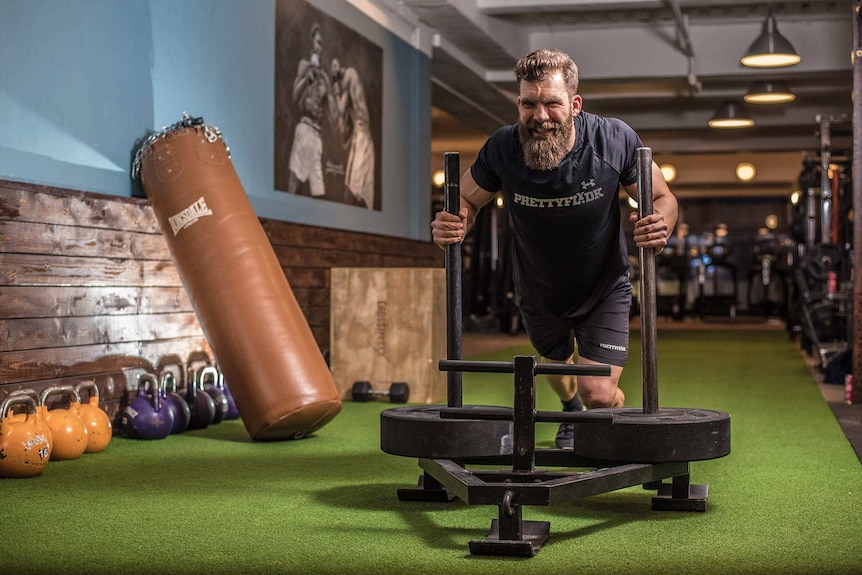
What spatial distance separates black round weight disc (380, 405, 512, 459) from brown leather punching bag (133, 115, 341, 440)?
5.26ft

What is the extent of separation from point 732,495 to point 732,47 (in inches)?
344

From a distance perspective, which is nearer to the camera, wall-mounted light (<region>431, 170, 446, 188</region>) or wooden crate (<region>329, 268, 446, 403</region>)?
wooden crate (<region>329, 268, 446, 403</region>)

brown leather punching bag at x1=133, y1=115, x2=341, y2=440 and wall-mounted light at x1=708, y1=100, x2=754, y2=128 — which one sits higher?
wall-mounted light at x1=708, y1=100, x2=754, y2=128

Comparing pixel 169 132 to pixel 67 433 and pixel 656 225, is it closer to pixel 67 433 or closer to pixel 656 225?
pixel 67 433

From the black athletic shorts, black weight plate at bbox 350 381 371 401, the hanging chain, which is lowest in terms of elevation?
black weight plate at bbox 350 381 371 401

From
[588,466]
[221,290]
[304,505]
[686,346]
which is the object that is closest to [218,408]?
[221,290]

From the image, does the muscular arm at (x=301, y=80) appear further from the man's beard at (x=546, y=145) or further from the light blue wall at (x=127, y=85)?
the man's beard at (x=546, y=145)

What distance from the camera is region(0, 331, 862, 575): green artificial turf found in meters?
2.58

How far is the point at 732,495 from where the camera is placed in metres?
3.50

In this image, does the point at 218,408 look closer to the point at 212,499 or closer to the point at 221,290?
the point at 221,290

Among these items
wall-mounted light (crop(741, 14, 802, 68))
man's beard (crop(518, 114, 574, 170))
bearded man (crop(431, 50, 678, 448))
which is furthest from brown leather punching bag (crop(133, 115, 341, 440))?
wall-mounted light (crop(741, 14, 802, 68))

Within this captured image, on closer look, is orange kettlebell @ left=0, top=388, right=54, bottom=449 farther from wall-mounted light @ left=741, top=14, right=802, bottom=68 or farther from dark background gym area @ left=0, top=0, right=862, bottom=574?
wall-mounted light @ left=741, top=14, right=802, bottom=68

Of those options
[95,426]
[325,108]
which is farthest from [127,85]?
[325,108]

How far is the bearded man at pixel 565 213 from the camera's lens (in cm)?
318
